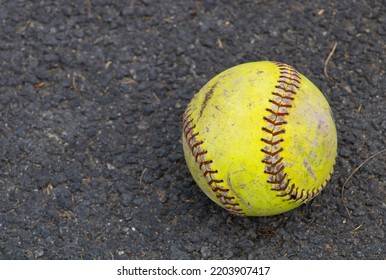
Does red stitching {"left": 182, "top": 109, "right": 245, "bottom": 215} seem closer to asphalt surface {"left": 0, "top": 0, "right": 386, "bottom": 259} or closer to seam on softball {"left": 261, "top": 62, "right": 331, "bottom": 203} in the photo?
seam on softball {"left": 261, "top": 62, "right": 331, "bottom": 203}

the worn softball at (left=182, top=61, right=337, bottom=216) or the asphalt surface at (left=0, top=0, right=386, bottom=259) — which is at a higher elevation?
the worn softball at (left=182, top=61, right=337, bottom=216)

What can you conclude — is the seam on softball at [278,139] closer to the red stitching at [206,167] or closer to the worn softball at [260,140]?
the worn softball at [260,140]

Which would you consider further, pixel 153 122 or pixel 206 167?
pixel 153 122

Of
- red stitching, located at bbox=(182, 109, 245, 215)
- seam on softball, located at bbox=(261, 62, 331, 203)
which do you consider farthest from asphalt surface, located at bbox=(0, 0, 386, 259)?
seam on softball, located at bbox=(261, 62, 331, 203)

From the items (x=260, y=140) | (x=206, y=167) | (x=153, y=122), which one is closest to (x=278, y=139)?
(x=260, y=140)

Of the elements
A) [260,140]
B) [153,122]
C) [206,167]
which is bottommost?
[153,122]

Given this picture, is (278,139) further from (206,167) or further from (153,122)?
(153,122)
